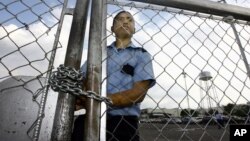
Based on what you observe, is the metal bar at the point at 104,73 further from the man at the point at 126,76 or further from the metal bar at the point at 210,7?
the man at the point at 126,76

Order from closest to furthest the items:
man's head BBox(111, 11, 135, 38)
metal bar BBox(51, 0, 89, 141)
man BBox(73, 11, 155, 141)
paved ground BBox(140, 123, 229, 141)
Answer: metal bar BBox(51, 0, 89, 141)
paved ground BBox(140, 123, 229, 141)
man BBox(73, 11, 155, 141)
man's head BBox(111, 11, 135, 38)

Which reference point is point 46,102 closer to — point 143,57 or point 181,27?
point 181,27

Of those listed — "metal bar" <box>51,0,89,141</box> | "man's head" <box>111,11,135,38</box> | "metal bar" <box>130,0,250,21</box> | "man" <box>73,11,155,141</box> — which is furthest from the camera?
"man's head" <box>111,11,135,38</box>

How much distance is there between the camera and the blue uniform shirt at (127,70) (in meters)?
2.01

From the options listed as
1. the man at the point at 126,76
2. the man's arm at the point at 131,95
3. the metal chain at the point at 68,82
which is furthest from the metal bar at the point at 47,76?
the man at the point at 126,76

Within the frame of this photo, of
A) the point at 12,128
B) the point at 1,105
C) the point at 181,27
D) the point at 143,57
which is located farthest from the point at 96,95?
the point at 143,57

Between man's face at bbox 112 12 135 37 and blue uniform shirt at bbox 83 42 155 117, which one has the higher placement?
man's face at bbox 112 12 135 37

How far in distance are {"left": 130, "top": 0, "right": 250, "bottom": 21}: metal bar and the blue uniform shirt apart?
666mm

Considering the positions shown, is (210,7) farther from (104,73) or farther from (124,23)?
(124,23)

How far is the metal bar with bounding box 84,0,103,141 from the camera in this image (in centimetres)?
97

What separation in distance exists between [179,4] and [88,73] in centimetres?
63

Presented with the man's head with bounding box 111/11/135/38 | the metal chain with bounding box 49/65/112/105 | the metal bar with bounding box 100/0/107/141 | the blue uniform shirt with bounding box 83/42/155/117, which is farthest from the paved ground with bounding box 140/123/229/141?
the man's head with bounding box 111/11/135/38

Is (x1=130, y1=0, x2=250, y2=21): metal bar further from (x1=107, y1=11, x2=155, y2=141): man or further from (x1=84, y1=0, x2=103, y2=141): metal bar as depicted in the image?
(x1=107, y1=11, x2=155, y2=141): man

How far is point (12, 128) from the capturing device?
1.20m
